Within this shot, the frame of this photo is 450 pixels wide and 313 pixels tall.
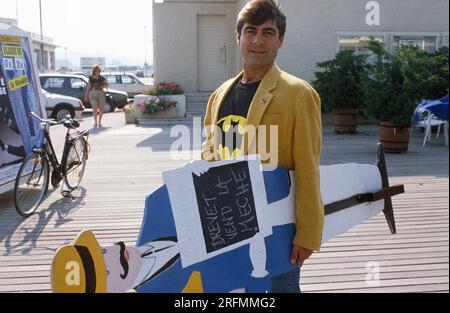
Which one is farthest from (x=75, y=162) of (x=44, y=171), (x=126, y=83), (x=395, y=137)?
(x=126, y=83)

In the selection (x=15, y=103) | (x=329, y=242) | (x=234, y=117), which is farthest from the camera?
(x=15, y=103)

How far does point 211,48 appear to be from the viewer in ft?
55.1

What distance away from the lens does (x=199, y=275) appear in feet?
6.76

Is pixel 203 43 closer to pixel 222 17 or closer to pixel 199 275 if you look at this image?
pixel 222 17

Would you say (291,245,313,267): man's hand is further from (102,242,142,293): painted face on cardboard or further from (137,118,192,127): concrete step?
(137,118,192,127): concrete step

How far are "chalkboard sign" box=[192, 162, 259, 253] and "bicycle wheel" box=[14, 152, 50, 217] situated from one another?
3.73 metres

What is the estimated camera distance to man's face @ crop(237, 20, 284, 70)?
2004mm

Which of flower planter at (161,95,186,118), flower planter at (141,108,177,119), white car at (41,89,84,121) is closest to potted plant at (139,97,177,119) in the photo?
flower planter at (141,108,177,119)

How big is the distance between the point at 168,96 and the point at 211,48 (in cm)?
308

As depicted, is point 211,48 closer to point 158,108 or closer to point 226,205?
point 158,108

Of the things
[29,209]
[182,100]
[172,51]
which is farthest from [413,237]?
[172,51]

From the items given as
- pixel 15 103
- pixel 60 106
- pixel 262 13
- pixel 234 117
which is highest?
pixel 262 13

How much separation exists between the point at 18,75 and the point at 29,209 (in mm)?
1789

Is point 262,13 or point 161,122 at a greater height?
point 262,13
